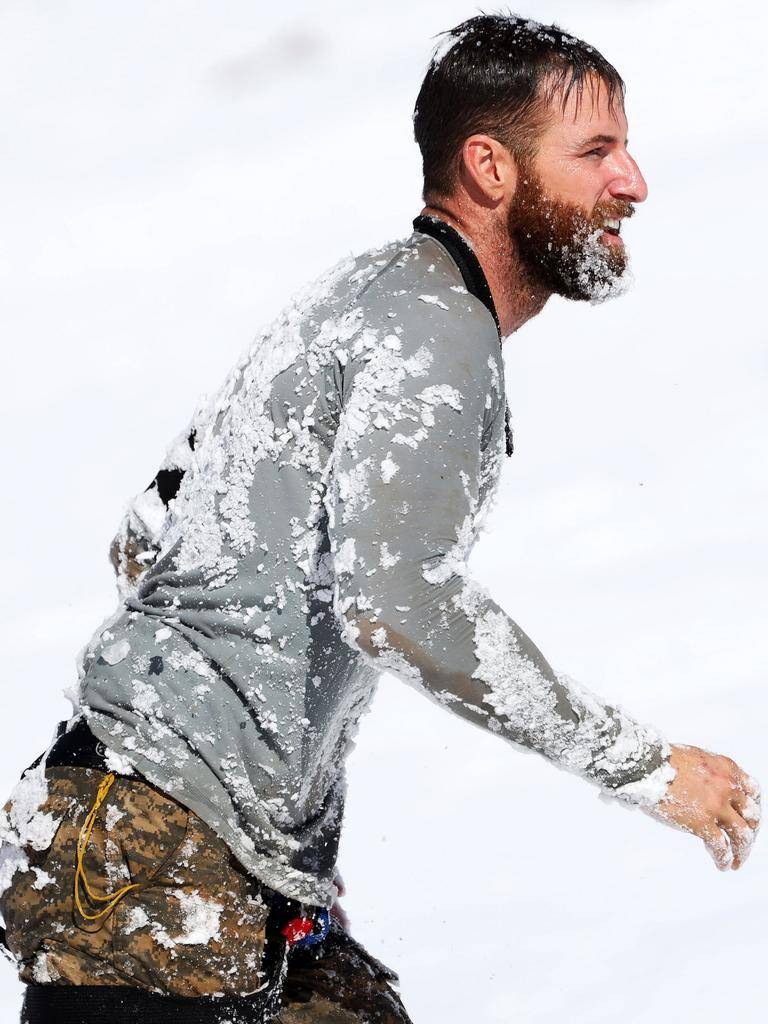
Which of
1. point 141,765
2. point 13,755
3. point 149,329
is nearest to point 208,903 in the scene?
point 141,765

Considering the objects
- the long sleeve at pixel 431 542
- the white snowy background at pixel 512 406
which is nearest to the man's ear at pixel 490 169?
the long sleeve at pixel 431 542

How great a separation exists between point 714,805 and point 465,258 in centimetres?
79

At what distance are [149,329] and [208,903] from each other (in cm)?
564

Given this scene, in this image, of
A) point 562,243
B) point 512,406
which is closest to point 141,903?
point 562,243

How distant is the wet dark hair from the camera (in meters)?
2.30

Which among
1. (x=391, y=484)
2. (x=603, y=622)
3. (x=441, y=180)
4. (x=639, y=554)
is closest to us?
(x=391, y=484)

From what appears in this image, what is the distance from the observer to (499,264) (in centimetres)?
233

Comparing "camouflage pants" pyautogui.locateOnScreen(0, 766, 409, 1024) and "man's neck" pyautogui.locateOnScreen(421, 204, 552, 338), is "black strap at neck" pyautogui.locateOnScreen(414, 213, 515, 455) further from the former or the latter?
"camouflage pants" pyautogui.locateOnScreen(0, 766, 409, 1024)

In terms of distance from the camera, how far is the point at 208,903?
7.04ft

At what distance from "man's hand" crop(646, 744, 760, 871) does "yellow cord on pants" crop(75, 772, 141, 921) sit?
70 centimetres

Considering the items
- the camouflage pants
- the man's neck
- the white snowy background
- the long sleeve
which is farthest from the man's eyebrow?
the white snowy background

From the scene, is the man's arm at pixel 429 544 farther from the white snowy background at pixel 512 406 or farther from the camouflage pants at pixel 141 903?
the white snowy background at pixel 512 406

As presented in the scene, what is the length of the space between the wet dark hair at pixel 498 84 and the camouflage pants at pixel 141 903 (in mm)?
971

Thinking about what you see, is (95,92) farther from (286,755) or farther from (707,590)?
(286,755)
